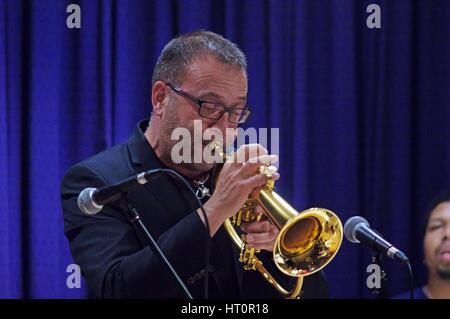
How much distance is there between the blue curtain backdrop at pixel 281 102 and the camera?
3104mm

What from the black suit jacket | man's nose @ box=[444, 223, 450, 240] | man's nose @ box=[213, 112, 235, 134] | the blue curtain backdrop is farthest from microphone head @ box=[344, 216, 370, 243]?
the blue curtain backdrop

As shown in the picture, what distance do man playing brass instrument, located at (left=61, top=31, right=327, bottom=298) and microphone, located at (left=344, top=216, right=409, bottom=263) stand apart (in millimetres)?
268

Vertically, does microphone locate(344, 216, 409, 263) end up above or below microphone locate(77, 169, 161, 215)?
below

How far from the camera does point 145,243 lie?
6.61 feet

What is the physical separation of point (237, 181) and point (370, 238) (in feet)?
1.21

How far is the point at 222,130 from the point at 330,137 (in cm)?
134

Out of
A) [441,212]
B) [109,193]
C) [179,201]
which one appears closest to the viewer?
[109,193]

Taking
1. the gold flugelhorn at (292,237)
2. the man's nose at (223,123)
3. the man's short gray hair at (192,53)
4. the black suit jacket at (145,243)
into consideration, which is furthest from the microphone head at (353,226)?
the man's short gray hair at (192,53)

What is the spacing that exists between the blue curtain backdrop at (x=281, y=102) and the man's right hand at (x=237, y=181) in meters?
1.44

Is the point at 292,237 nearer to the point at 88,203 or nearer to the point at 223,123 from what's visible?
the point at 223,123

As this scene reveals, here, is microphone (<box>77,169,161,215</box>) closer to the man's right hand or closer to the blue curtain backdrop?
the man's right hand

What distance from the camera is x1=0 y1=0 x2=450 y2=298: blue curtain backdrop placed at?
3.10 meters

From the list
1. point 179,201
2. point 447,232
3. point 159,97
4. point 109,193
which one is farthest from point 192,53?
point 447,232
